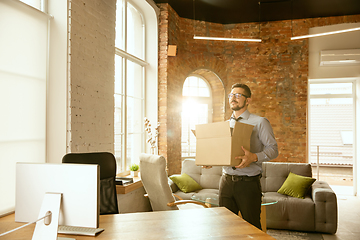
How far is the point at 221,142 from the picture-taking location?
7.79 feet

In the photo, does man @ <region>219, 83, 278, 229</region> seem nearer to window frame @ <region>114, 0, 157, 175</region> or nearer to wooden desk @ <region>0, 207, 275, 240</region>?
wooden desk @ <region>0, 207, 275, 240</region>

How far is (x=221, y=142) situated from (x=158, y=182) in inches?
38.2

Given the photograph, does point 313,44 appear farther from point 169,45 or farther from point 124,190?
point 124,190

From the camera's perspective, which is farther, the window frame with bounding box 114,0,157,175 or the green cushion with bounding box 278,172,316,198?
the window frame with bounding box 114,0,157,175

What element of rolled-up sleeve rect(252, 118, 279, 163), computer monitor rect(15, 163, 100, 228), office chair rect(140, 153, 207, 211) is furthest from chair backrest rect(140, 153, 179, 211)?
computer monitor rect(15, 163, 100, 228)

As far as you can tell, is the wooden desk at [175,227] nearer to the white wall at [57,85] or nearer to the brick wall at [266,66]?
the white wall at [57,85]

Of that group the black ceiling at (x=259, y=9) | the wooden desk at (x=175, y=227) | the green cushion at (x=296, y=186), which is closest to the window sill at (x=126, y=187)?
the wooden desk at (x=175, y=227)

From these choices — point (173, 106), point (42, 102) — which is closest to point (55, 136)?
point (42, 102)

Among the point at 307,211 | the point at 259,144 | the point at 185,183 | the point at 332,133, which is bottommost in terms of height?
the point at 307,211

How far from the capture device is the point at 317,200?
397cm

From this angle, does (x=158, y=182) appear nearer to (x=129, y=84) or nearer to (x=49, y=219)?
(x=49, y=219)

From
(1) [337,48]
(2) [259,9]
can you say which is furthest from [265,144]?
(1) [337,48]

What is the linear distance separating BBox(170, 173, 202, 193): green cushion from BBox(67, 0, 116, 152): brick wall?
4.60 feet

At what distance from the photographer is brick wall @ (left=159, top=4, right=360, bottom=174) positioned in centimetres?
605
